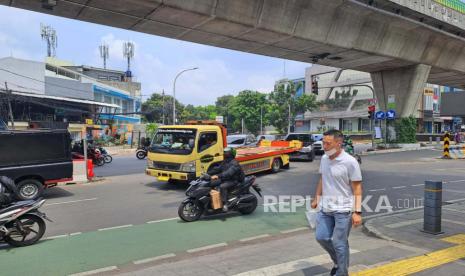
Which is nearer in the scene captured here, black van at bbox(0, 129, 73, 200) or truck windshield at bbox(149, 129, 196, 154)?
black van at bbox(0, 129, 73, 200)

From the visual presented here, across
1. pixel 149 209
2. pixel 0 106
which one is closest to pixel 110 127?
pixel 0 106

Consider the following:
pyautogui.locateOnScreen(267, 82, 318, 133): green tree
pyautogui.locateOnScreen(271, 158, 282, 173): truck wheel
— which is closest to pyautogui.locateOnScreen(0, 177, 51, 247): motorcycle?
pyautogui.locateOnScreen(271, 158, 282, 173): truck wheel

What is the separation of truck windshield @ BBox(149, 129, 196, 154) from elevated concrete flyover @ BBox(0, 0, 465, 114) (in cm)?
493

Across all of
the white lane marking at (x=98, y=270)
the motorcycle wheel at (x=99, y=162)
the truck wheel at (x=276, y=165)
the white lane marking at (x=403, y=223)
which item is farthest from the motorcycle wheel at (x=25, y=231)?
the motorcycle wheel at (x=99, y=162)

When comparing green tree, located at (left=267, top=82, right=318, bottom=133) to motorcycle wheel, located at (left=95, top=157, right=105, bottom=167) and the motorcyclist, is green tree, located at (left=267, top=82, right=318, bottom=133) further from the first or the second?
the motorcyclist

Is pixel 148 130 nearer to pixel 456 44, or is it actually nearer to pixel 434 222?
pixel 456 44

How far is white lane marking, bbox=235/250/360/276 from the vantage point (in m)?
5.02

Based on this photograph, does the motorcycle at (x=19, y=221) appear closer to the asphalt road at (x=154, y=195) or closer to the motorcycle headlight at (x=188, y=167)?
the asphalt road at (x=154, y=195)

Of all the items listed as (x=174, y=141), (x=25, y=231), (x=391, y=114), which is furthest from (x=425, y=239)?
(x=391, y=114)

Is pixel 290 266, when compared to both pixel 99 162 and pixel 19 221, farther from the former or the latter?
pixel 99 162

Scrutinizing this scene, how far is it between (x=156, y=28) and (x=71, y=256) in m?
13.0

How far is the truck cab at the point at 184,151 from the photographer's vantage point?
1183cm

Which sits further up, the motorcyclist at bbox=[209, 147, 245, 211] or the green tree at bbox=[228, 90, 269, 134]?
the green tree at bbox=[228, 90, 269, 134]

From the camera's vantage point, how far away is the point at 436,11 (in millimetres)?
22750
